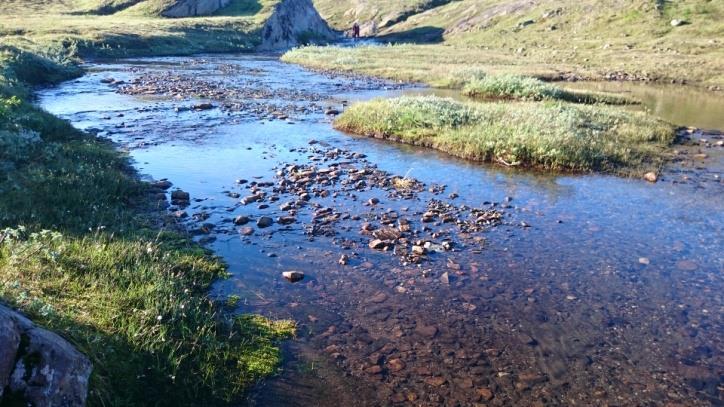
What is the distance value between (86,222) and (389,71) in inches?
1500

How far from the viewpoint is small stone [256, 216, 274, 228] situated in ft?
37.6

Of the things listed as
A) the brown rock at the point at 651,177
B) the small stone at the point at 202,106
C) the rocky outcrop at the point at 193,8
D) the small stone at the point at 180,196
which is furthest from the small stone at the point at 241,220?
the rocky outcrop at the point at 193,8

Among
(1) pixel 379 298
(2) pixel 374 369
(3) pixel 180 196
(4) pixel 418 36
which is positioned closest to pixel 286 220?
(3) pixel 180 196

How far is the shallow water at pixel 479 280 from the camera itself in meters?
6.82

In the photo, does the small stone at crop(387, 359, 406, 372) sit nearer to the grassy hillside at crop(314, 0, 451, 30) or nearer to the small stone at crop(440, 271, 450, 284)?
the small stone at crop(440, 271, 450, 284)

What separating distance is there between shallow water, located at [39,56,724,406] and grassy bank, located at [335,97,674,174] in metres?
1.00

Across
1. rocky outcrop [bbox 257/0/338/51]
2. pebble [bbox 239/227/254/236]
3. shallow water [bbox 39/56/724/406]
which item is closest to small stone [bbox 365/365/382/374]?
shallow water [bbox 39/56/724/406]

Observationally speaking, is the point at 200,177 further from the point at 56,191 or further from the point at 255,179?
the point at 56,191

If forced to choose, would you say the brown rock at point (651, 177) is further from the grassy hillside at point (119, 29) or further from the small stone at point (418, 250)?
the grassy hillside at point (119, 29)

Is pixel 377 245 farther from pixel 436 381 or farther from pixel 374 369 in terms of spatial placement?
pixel 436 381

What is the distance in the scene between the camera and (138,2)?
94500 millimetres

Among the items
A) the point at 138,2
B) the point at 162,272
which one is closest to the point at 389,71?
the point at 162,272

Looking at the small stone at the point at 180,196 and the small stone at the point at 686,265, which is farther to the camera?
the small stone at the point at 180,196

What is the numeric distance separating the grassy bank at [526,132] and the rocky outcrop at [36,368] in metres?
14.8
